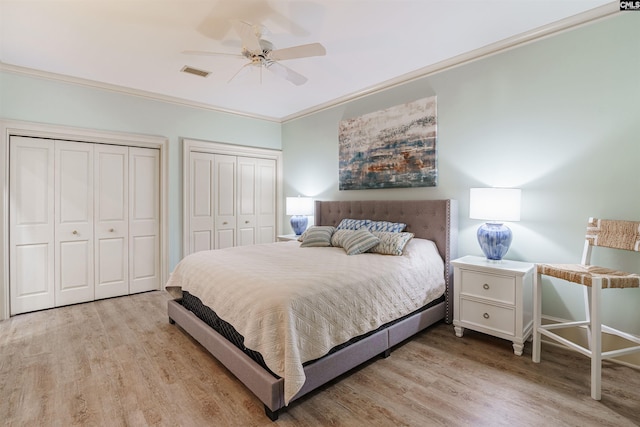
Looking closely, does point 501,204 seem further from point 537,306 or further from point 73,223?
point 73,223

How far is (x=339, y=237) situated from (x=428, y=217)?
3.13 feet

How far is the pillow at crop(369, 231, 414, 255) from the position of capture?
2.86 metres

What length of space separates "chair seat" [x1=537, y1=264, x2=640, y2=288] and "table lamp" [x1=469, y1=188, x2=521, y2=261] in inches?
16.8

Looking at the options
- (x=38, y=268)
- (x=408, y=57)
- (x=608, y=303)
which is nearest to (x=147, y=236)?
(x=38, y=268)

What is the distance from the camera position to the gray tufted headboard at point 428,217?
302cm

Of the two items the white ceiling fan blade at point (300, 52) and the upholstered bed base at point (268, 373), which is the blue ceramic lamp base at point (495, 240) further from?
the white ceiling fan blade at point (300, 52)

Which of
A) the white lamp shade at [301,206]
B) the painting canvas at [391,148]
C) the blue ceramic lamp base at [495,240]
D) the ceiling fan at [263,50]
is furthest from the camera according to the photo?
the white lamp shade at [301,206]

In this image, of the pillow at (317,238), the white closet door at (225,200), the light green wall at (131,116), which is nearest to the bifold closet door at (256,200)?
the white closet door at (225,200)

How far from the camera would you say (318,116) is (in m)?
4.67

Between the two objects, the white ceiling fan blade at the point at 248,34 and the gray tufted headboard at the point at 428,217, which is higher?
the white ceiling fan blade at the point at 248,34

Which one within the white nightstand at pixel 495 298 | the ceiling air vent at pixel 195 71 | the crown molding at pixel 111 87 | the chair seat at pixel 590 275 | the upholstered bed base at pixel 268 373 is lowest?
the upholstered bed base at pixel 268 373

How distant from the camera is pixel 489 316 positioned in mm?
2543

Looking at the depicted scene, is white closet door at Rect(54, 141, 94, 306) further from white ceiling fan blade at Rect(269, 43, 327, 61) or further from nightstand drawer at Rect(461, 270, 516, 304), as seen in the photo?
nightstand drawer at Rect(461, 270, 516, 304)

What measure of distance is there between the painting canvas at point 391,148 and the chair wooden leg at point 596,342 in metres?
1.72
